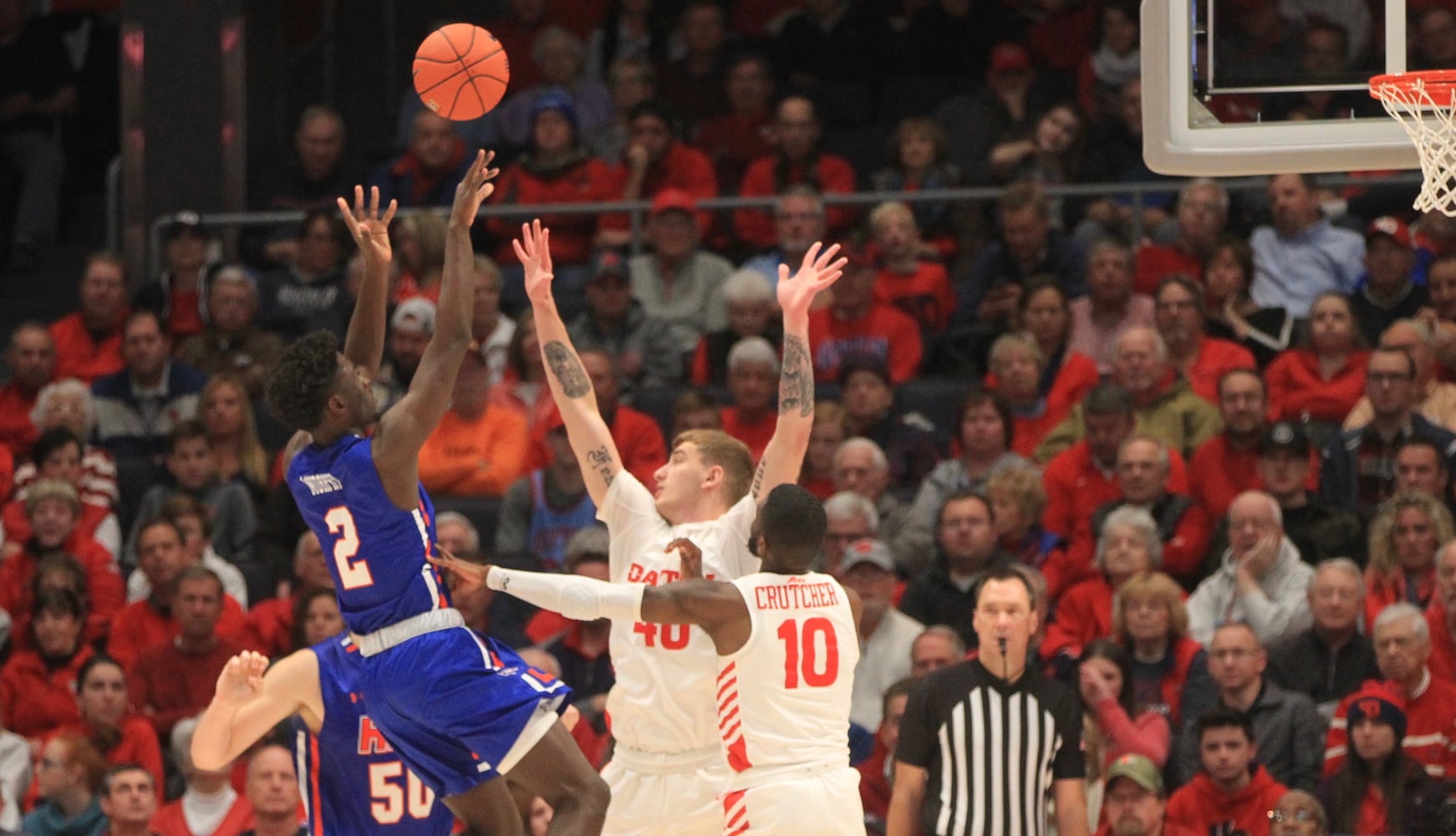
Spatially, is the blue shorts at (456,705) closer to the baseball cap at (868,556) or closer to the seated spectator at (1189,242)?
the baseball cap at (868,556)

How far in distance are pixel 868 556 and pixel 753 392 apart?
5.81 ft

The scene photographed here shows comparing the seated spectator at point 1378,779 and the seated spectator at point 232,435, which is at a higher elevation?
the seated spectator at point 232,435

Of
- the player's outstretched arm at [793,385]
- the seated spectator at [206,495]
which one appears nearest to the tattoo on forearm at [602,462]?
the player's outstretched arm at [793,385]

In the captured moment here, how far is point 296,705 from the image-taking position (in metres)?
8.16

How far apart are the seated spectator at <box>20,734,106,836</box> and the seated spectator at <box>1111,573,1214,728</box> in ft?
16.6

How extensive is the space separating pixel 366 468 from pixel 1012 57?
316 inches

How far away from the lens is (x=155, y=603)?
39.3 feet

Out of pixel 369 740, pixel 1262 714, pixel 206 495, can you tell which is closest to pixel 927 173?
pixel 206 495

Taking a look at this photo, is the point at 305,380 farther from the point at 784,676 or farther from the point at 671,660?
the point at 784,676

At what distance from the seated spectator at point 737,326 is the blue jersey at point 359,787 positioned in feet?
16.6

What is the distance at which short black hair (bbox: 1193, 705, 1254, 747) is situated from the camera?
957 centimetres

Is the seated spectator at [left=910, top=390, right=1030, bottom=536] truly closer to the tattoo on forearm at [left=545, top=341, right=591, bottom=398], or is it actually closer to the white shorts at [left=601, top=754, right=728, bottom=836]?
the tattoo on forearm at [left=545, top=341, right=591, bottom=398]

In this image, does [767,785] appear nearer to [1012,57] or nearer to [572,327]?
[572,327]

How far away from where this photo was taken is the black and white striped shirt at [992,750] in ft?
28.9
